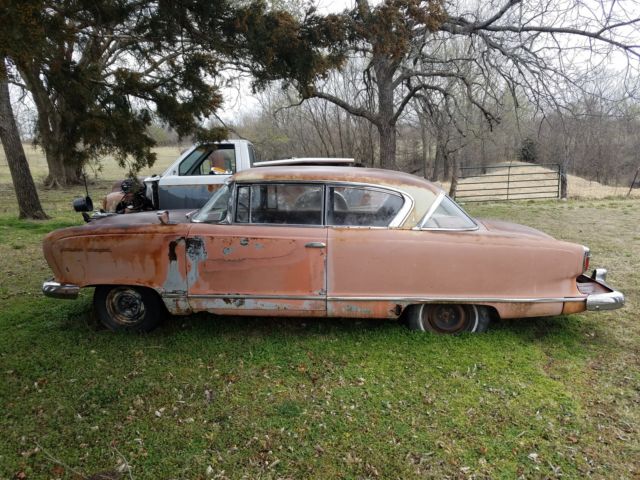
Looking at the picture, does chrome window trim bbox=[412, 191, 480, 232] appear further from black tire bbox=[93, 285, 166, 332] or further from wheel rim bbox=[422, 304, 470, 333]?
black tire bbox=[93, 285, 166, 332]

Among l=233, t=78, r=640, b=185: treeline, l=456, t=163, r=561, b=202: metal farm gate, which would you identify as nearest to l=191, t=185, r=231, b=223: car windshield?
l=233, t=78, r=640, b=185: treeline

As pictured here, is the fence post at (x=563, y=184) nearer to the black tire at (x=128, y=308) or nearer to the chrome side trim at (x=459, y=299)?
the chrome side trim at (x=459, y=299)

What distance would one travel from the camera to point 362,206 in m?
3.79

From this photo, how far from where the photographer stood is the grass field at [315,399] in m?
2.50

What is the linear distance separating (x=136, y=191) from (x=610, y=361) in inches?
282

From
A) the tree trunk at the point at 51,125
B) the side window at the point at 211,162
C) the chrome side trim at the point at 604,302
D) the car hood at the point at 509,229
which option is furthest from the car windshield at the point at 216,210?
the side window at the point at 211,162

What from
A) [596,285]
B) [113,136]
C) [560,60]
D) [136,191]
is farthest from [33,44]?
[560,60]

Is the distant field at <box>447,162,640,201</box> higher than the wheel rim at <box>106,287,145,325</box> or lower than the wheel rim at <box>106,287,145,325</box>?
higher

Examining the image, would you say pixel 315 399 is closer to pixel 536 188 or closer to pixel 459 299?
pixel 459 299

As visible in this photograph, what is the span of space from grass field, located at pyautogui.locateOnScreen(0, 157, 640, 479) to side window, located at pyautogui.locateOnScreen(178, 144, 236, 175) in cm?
337

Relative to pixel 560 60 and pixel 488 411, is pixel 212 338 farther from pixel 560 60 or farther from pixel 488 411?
pixel 560 60

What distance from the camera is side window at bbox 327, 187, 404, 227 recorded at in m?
3.76

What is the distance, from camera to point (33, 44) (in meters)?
3.41

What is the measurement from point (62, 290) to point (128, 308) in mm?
592
